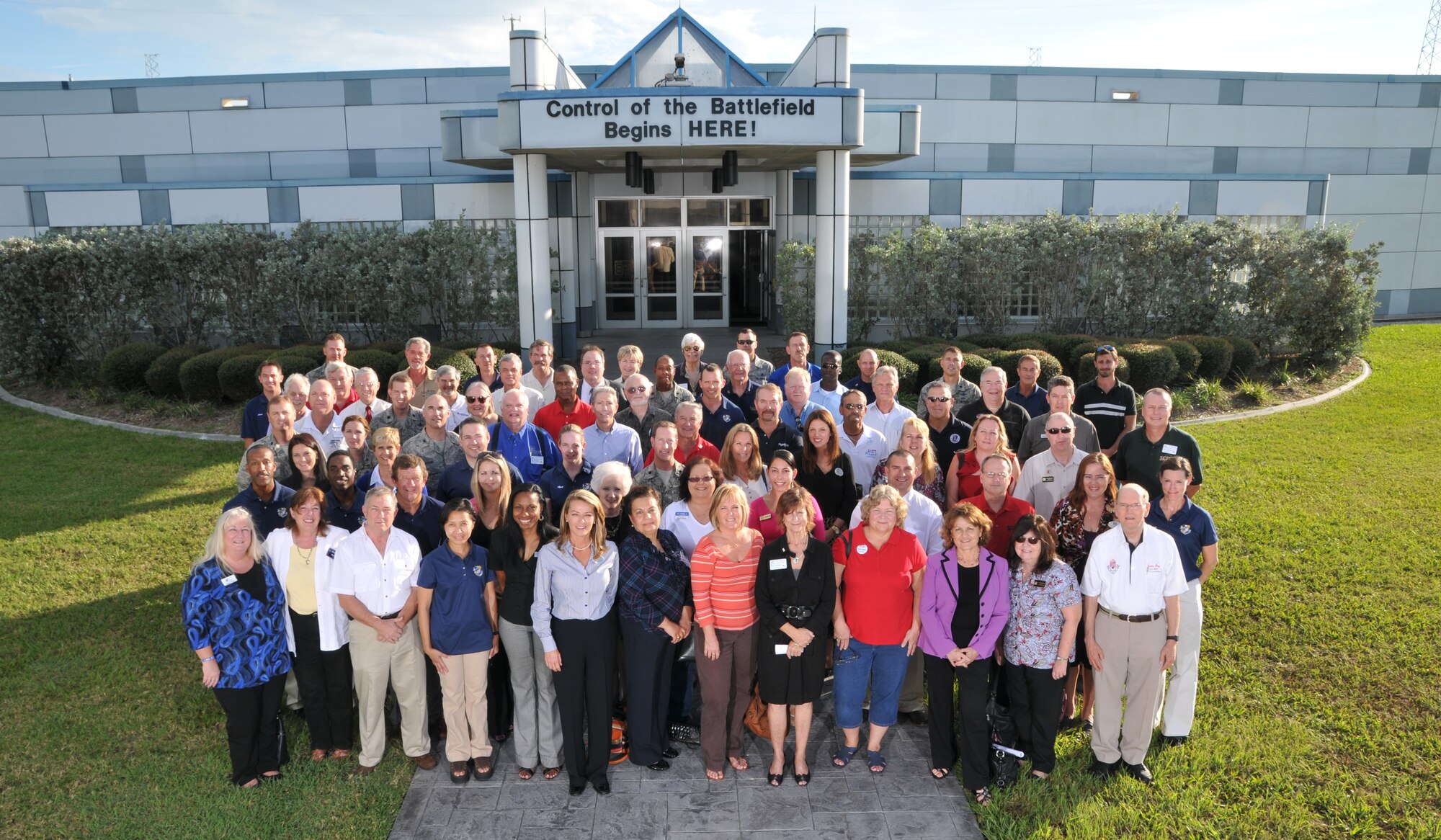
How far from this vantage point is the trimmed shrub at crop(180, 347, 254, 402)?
13.8 metres

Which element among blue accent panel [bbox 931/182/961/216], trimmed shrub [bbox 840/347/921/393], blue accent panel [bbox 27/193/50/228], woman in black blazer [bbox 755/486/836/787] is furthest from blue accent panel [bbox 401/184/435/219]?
woman in black blazer [bbox 755/486/836/787]

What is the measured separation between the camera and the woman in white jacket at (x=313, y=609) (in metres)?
5.26

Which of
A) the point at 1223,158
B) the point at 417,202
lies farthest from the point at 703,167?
the point at 1223,158

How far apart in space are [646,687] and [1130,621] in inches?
111

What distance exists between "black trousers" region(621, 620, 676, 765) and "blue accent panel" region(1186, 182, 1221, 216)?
18128 mm

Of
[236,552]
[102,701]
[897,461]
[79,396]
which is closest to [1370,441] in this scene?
[897,461]

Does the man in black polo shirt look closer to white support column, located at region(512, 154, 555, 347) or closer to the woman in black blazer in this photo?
the woman in black blazer

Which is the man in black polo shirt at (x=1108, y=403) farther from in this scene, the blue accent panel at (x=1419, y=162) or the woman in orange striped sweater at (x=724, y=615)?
the blue accent panel at (x=1419, y=162)

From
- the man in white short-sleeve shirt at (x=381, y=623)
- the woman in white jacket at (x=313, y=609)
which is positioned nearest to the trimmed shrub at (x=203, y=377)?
the woman in white jacket at (x=313, y=609)

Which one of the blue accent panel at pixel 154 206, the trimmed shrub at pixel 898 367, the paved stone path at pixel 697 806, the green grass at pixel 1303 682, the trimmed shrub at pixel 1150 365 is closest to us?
the paved stone path at pixel 697 806

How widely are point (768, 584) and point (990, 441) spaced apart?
2006 millimetres

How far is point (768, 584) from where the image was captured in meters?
5.12

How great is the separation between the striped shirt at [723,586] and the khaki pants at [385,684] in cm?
174

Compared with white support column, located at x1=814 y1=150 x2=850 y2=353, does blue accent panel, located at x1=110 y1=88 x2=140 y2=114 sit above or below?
above
